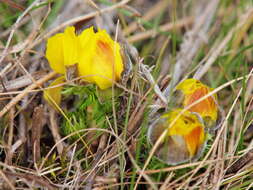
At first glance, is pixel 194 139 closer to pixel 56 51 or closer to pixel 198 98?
pixel 198 98

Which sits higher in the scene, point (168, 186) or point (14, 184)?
point (14, 184)

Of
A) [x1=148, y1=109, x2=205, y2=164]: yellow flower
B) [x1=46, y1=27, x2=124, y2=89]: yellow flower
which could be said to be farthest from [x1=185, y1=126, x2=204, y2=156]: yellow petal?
[x1=46, y1=27, x2=124, y2=89]: yellow flower

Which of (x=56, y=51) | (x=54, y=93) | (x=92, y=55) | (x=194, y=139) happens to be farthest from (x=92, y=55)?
(x=194, y=139)

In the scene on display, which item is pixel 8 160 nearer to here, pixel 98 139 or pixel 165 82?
pixel 98 139

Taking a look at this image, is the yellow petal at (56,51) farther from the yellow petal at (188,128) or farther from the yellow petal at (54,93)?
the yellow petal at (188,128)

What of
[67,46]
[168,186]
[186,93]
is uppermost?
[67,46]

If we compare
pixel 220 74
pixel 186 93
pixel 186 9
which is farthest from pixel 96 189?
pixel 186 9

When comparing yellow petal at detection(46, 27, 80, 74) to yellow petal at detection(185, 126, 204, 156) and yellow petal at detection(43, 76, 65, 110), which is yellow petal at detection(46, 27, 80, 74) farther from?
yellow petal at detection(185, 126, 204, 156)
